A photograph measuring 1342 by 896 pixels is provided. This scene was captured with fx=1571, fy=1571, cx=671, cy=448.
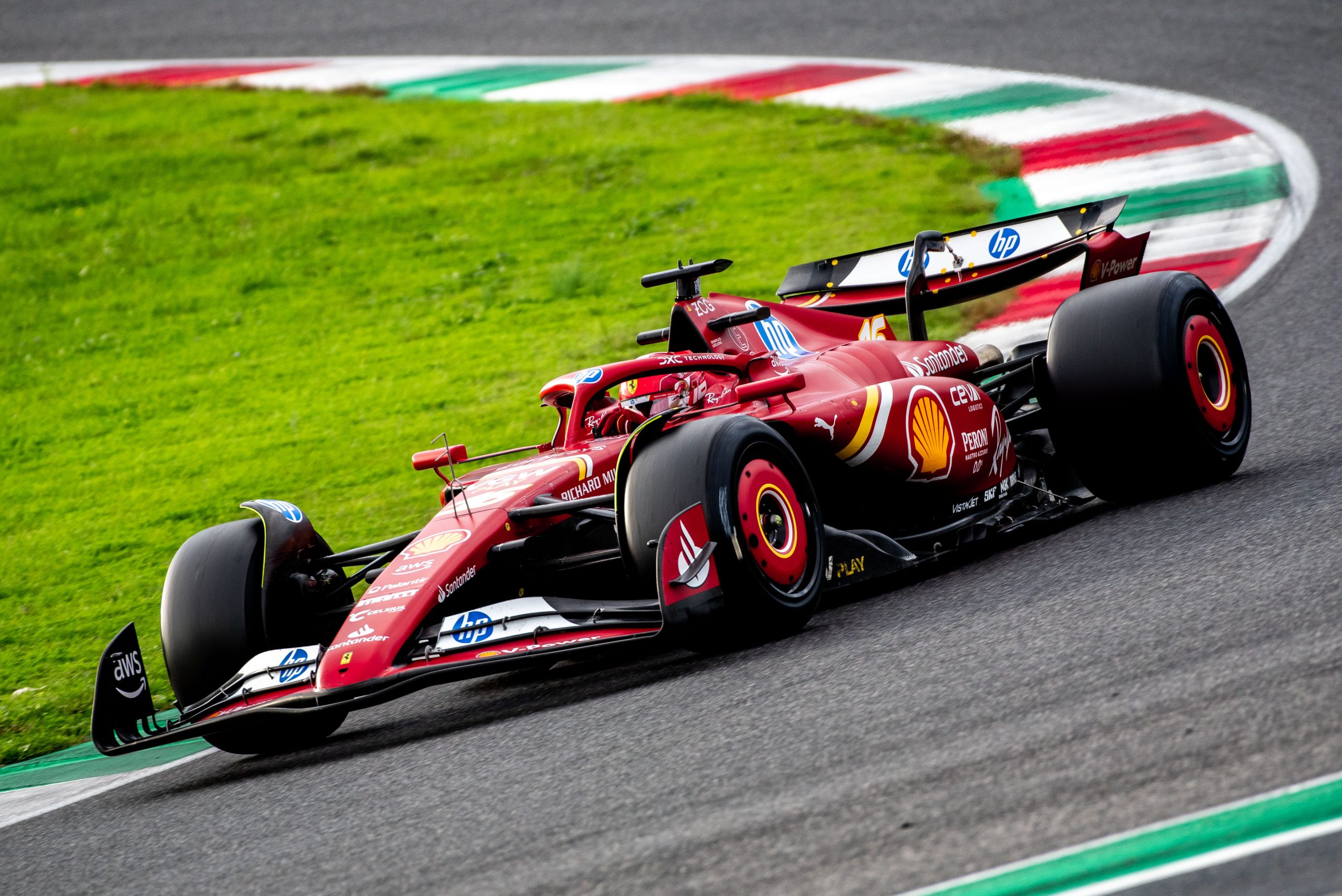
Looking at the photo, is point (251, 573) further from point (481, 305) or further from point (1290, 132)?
point (1290, 132)

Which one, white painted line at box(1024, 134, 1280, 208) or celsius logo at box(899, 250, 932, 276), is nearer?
celsius logo at box(899, 250, 932, 276)

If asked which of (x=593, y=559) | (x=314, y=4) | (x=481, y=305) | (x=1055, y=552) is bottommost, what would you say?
(x=1055, y=552)

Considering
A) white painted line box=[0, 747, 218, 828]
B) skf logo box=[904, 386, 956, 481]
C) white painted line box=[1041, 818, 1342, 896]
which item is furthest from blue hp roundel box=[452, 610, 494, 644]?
white painted line box=[1041, 818, 1342, 896]

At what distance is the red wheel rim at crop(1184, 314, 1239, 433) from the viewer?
6.11 metres

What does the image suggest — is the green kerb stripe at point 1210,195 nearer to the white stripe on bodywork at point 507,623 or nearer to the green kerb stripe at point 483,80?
the white stripe on bodywork at point 507,623

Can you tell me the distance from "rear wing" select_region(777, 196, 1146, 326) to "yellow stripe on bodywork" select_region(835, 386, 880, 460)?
55.0 inches

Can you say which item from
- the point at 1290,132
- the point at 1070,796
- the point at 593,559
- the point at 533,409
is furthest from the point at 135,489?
the point at 1290,132

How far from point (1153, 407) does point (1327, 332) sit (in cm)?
302

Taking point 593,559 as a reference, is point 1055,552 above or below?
below

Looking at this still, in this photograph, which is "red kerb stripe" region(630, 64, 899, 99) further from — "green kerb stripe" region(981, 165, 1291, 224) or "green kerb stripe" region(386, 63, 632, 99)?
"green kerb stripe" region(981, 165, 1291, 224)

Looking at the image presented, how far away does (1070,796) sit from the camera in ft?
10.8

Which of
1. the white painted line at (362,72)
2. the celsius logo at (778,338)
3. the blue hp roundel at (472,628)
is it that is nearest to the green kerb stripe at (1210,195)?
the celsius logo at (778,338)

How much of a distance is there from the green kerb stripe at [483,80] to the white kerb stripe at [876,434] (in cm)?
1306

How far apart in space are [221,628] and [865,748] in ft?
8.50
